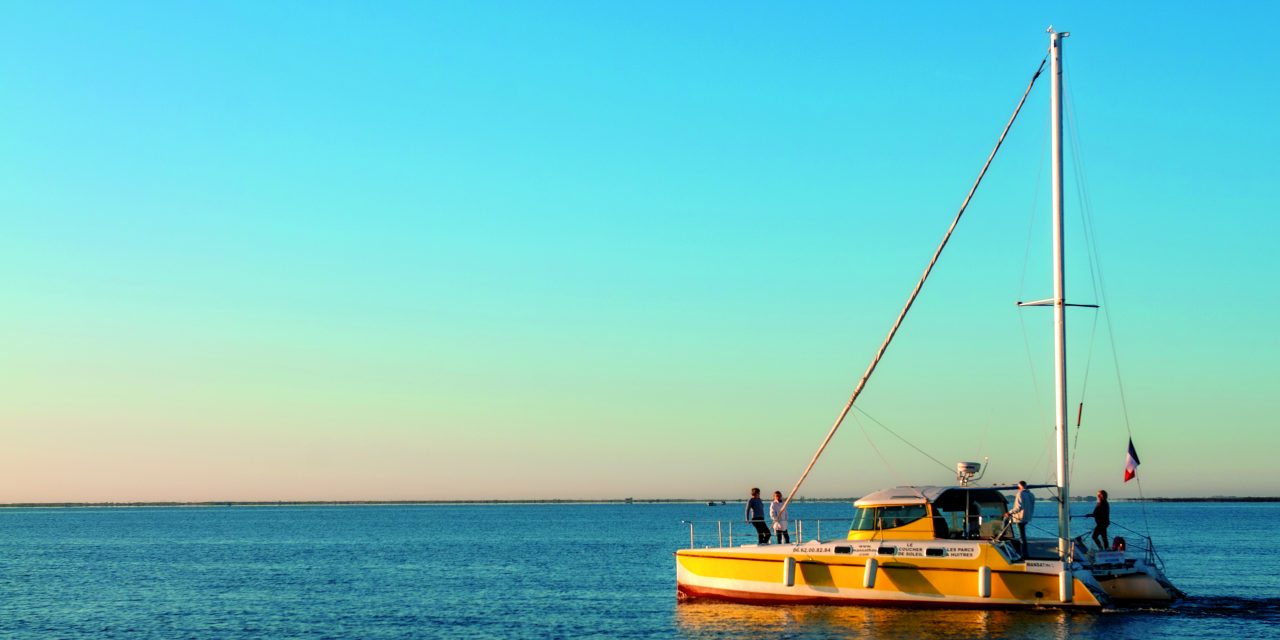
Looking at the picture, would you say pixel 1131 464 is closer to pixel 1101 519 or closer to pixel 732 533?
pixel 1101 519

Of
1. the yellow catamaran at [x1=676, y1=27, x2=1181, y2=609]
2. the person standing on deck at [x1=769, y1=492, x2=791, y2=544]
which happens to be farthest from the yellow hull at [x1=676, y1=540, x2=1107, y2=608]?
the person standing on deck at [x1=769, y1=492, x2=791, y2=544]

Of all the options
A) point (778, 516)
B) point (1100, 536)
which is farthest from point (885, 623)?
point (1100, 536)

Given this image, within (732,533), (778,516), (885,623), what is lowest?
(732,533)

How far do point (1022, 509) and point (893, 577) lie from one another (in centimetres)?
354

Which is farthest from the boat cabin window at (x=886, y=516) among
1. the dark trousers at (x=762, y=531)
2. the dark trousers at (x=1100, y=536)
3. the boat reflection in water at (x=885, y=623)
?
the dark trousers at (x=1100, y=536)

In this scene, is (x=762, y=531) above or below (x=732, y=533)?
above

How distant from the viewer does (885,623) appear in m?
29.0

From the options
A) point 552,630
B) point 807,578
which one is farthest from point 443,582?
point 807,578

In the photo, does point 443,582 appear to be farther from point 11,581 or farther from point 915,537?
point 915,537

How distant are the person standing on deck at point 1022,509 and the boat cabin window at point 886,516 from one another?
2.11 m

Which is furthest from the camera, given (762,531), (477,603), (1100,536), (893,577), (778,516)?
(477,603)

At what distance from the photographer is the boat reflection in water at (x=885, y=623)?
1086 inches

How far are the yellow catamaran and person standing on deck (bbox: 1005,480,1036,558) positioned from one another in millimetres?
307

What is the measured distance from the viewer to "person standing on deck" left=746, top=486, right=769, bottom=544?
3341cm
